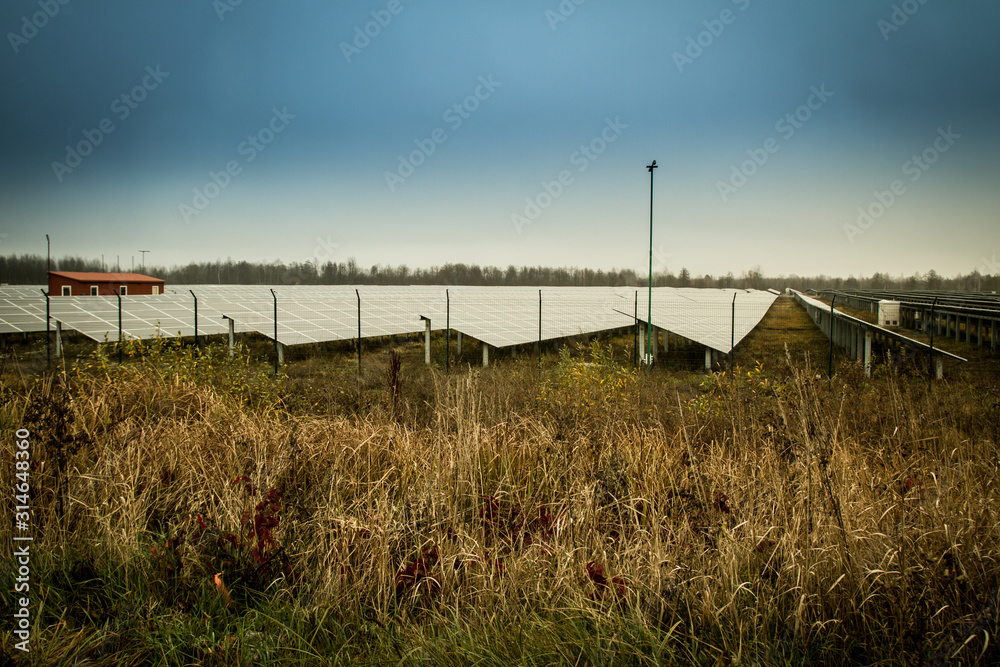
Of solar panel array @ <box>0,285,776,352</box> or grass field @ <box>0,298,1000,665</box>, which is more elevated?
solar panel array @ <box>0,285,776,352</box>

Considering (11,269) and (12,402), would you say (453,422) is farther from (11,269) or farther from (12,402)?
(11,269)

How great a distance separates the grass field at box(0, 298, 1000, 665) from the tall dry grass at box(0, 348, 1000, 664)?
0.07 ft

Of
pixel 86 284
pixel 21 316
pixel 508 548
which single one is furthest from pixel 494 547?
pixel 86 284

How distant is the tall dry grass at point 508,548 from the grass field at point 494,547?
0.02 m

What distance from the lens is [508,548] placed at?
3717 millimetres

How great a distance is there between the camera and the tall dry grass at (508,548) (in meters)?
2.58

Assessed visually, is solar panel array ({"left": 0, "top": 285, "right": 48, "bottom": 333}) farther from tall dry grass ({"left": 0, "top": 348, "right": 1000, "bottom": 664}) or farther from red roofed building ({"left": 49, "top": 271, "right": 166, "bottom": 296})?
red roofed building ({"left": 49, "top": 271, "right": 166, "bottom": 296})

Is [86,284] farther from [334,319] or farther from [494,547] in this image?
[494,547]

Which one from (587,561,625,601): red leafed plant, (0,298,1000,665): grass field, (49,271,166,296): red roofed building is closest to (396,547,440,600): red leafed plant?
(0,298,1000,665): grass field

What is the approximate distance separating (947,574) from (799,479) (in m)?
1.34

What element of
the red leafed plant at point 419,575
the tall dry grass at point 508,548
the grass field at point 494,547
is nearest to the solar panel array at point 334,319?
the grass field at point 494,547

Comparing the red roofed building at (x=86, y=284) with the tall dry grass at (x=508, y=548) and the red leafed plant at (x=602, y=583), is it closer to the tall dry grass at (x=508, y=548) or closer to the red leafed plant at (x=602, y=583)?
the tall dry grass at (x=508, y=548)

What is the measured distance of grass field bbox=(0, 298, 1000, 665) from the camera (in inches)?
101

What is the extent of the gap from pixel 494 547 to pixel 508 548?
0.91ft
